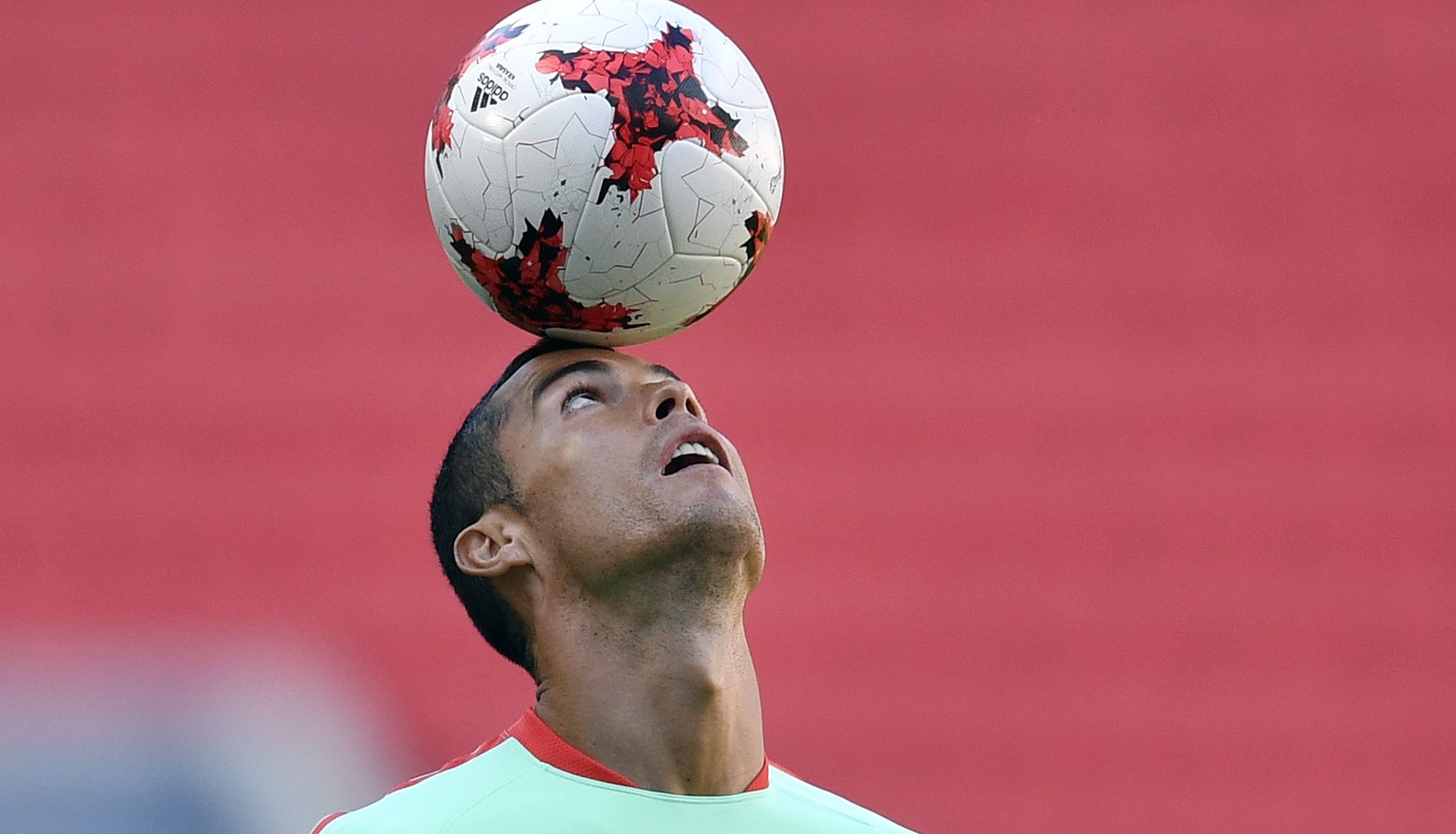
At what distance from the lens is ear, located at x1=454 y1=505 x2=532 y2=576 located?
2674 millimetres

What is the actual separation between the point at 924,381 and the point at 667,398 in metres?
3.23

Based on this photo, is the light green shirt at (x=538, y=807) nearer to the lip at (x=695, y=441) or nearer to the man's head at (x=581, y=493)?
the man's head at (x=581, y=493)

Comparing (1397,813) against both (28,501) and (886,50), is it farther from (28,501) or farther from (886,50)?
(28,501)

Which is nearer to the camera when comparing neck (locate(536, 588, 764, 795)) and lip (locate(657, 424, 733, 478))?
neck (locate(536, 588, 764, 795))

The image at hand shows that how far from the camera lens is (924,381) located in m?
5.88

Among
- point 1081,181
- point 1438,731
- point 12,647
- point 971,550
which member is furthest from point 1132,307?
point 12,647

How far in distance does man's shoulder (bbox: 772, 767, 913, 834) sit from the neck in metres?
0.12

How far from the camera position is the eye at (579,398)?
2730 millimetres

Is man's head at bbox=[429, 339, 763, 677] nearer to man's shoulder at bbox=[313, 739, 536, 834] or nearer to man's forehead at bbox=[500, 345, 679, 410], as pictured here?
man's forehead at bbox=[500, 345, 679, 410]

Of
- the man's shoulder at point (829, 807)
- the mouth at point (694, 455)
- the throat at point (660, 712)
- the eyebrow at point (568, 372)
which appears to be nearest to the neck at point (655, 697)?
the throat at point (660, 712)

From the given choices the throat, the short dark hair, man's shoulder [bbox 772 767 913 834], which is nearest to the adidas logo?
the short dark hair

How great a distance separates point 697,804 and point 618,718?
0.52 ft

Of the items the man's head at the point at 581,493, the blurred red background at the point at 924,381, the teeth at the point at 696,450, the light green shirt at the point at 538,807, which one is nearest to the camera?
the light green shirt at the point at 538,807

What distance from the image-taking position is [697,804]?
8.34ft
